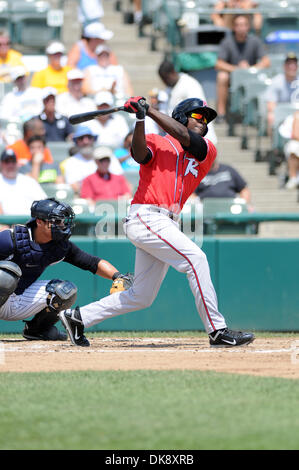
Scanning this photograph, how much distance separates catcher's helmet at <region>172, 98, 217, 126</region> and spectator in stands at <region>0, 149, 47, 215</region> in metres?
3.09

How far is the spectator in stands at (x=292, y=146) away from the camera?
11.8 m

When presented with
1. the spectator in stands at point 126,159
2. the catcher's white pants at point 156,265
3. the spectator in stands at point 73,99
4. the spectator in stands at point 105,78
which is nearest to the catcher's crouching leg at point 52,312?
the catcher's white pants at point 156,265

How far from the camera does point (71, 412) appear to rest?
16.1ft

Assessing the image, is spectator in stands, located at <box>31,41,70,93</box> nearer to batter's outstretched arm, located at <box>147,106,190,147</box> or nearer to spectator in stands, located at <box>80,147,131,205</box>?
spectator in stands, located at <box>80,147,131,205</box>

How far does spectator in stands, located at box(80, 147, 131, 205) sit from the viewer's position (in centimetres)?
1003

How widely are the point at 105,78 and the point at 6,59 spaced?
149cm

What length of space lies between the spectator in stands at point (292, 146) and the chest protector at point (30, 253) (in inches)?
198

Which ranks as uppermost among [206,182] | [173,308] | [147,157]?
[147,157]

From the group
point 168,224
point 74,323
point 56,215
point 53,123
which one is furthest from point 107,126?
point 168,224

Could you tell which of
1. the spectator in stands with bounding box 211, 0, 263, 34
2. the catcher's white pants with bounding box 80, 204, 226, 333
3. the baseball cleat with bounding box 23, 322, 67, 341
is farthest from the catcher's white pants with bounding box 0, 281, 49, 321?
the spectator in stands with bounding box 211, 0, 263, 34

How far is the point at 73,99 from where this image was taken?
12.2 m
